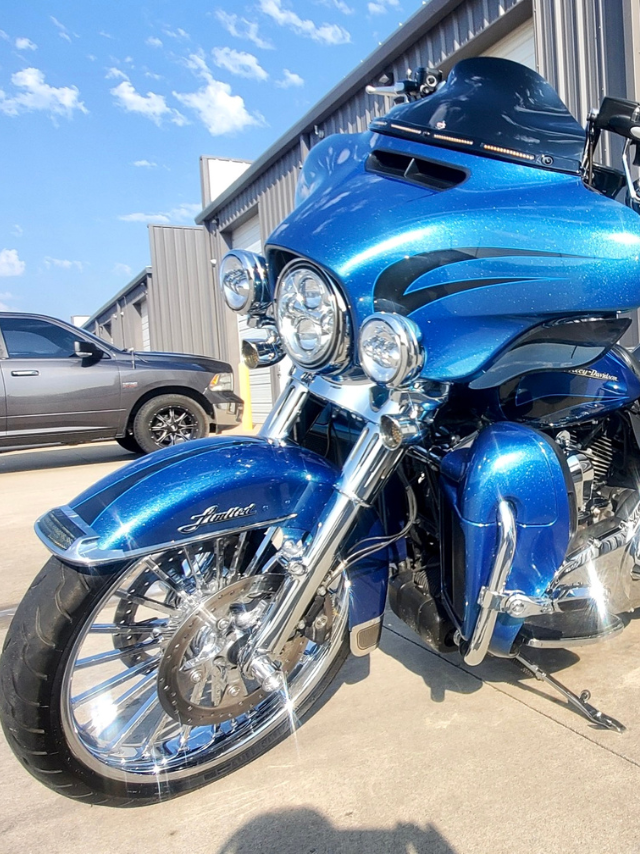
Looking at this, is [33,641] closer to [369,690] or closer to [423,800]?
[423,800]

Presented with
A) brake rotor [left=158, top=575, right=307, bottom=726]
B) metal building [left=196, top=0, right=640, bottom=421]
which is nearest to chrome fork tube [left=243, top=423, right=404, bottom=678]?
brake rotor [left=158, top=575, right=307, bottom=726]

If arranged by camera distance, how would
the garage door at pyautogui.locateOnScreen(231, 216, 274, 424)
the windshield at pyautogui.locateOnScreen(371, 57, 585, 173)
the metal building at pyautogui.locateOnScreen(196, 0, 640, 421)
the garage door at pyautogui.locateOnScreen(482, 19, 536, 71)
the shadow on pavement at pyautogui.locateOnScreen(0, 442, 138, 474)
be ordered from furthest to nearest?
the garage door at pyautogui.locateOnScreen(231, 216, 274, 424), the shadow on pavement at pyautogui.locateOnScreen(0, 442, 138, 474), the garage door at pyautogui.locateOnScreen(482, 19, 536, 71), the metal building at pyautogui.locateOnScreen(196, 0, 640, 421), the windshield at pyautogui.locateOnScreen(371, 57, 585, 173)

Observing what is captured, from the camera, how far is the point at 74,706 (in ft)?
5.08

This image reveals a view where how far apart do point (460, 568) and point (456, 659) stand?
2.93ft

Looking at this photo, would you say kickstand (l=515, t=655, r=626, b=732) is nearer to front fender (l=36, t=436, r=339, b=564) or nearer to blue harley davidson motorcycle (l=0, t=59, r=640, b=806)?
blue harley davidson motorcycle (l=0, t=59, r=640, b=806)

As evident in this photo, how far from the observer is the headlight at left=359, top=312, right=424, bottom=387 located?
138 centimetres

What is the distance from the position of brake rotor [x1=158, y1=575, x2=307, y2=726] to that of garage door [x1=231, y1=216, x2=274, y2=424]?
31.7 ft

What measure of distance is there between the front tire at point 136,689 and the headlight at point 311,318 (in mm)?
593

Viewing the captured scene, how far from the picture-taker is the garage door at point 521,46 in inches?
237

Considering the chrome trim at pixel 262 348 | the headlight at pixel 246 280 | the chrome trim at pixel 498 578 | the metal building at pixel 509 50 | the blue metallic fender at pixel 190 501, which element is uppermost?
the metal building at pixel 509 50

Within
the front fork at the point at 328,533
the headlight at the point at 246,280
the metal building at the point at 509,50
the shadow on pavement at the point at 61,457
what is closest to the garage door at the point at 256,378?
the metal building at the point at 509,50

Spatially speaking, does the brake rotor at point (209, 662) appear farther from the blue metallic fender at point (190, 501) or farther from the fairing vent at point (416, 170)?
the fairing vent at point (416, 170)

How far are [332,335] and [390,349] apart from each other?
168mm

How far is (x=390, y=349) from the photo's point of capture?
54.9 inches
